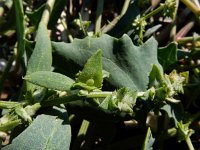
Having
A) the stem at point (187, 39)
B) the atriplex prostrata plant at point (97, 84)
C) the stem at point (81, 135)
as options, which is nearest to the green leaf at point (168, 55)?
the atriplex prostrata plant at point (97, 84)

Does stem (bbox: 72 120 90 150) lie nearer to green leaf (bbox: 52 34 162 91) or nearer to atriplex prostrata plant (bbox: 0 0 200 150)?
atriplex prostrata plant (bbox: 0 0 200 150)

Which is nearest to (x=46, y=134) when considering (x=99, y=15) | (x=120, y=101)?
(x=120, y=101)

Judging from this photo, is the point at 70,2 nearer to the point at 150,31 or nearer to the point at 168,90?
the point at 150,31

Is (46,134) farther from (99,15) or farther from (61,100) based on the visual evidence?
(99,15)

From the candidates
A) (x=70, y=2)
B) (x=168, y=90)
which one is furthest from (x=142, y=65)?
(x=70, y=2)

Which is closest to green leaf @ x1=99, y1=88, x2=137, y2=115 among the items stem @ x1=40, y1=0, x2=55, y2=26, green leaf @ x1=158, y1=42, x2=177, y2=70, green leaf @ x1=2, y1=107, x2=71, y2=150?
green leaf @ x1=2, y1=107, x2=71, y2=150

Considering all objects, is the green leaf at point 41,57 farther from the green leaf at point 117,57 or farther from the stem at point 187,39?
the stem at point 187,39
